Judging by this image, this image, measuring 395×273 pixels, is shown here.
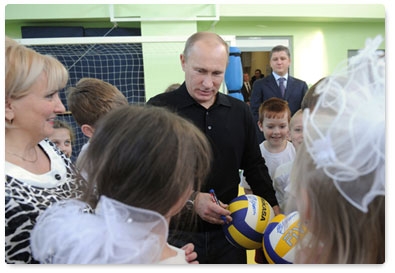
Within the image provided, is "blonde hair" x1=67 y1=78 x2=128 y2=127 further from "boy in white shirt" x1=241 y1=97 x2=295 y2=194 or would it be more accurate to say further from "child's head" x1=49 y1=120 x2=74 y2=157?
"boy in white shirt" x1=241 y1=97 x2=295 y2=194

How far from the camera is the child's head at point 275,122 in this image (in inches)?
64.3

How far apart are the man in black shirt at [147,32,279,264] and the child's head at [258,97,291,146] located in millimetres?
355

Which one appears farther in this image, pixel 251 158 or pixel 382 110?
pixel 251 158

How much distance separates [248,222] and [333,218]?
0.45 metres

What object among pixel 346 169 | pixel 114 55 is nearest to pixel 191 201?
pixel 346 169

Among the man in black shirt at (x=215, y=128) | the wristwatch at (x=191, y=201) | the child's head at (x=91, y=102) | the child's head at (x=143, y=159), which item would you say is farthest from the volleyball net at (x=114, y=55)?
the child's head at (x=143, y=159)

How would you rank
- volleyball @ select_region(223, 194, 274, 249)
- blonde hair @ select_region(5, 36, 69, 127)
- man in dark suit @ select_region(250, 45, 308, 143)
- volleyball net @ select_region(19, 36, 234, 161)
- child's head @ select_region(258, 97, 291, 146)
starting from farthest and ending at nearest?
volleyball net @ select_region(19, 36, 234, 161) < man in dark suit @ select_region(250, 45, 308, 143) < child's head @ select_region(258, 97, 291, 146) < volleyball @ select_region(223, 194, 274, 249) < blonde hair @ select_region(5, 36, 69, 127)

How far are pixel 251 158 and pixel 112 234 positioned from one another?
0.71 metres

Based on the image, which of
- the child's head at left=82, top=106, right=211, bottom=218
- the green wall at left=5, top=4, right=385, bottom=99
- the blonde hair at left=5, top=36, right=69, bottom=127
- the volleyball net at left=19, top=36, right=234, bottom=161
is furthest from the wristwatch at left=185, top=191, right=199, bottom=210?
the volleyball net at left=19, top=36, right=234, bottom=161

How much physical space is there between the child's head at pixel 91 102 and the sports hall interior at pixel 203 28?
30 centimetres

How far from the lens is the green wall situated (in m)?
1.36

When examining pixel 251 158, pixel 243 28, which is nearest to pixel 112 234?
pixel 251 158

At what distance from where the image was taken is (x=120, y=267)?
0.77 m

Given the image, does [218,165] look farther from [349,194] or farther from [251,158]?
[349,194]
